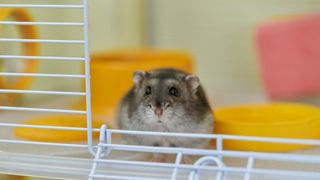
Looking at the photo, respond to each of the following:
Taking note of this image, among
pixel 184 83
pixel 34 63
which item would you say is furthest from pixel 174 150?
pixel 34 63

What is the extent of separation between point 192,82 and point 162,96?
0.13 meters

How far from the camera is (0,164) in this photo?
173 centimetres

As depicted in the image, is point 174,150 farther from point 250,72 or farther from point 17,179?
point 250,72

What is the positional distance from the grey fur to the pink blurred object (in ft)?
3.23

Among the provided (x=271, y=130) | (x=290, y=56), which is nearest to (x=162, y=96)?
(x=271, y=130)

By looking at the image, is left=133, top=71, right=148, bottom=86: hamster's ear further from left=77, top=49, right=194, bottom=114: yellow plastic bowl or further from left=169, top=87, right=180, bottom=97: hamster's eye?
left=77, top=49, right=194, bottom=114: yellow plastic bowl

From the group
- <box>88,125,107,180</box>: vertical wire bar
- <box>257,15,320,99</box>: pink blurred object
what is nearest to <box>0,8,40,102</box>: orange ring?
<box>88,125,107,180</box>: vertical wire bar

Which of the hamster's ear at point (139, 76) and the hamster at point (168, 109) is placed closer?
the hamster at point (168, 109)

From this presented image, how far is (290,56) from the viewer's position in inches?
114

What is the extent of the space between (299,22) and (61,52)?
47.8 inches

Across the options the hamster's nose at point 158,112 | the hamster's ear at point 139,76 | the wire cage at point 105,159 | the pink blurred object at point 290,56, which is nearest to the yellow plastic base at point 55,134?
the wire cage at point 105,159

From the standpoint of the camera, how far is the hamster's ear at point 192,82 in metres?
1.88

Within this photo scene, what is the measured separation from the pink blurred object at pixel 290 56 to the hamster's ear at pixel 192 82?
1052mm

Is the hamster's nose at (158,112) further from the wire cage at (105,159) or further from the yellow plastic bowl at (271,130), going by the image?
the yellow plastic bowl at (271,130)
